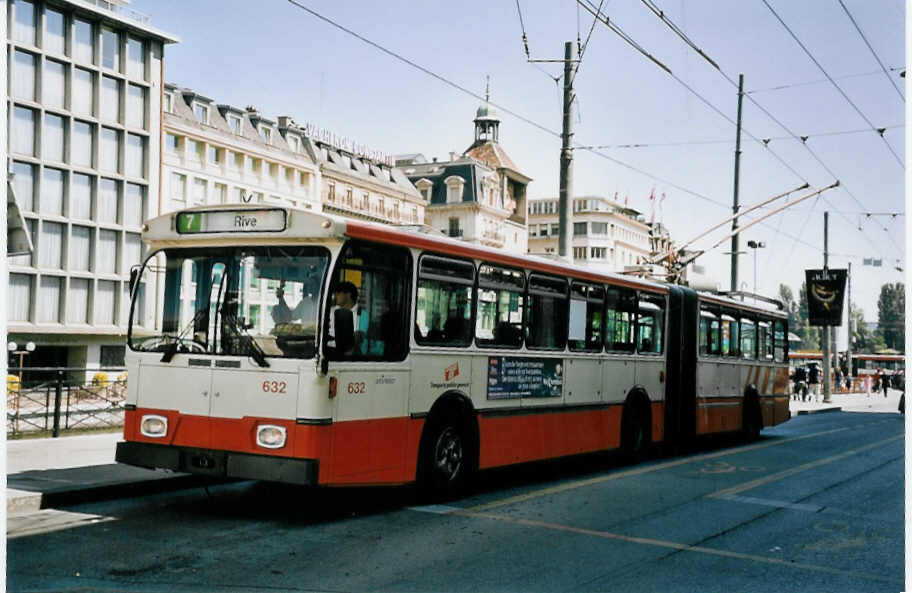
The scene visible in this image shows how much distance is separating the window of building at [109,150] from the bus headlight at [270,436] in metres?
51.9

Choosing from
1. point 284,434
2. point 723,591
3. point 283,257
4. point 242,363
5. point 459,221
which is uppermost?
point 459,221

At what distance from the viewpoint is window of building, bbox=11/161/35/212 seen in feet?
173

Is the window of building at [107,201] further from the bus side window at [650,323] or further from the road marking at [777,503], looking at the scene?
the road marking at [777,503]

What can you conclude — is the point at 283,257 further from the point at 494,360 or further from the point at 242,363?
the point at 494,360

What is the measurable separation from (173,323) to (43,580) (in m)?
3.36

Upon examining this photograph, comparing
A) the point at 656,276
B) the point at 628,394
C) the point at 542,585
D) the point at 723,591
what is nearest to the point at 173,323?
the point at 542,585

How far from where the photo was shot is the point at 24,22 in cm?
5253

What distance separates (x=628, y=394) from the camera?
15.4 metres

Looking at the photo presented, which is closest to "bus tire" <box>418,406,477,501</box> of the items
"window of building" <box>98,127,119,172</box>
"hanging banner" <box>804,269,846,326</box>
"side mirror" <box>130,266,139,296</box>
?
"side mirror" <box>130,266,139,296</box>

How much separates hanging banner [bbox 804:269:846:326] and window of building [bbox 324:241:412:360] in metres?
30.0

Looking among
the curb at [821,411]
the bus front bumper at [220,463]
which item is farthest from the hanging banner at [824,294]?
the bus front bumper at [220,463]

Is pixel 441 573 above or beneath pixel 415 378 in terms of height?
beneath

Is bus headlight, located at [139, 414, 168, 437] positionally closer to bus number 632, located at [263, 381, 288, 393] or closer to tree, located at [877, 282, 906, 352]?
bus number 632, located at [263, 381, 288, 393]

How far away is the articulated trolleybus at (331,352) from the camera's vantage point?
8.91 metres
